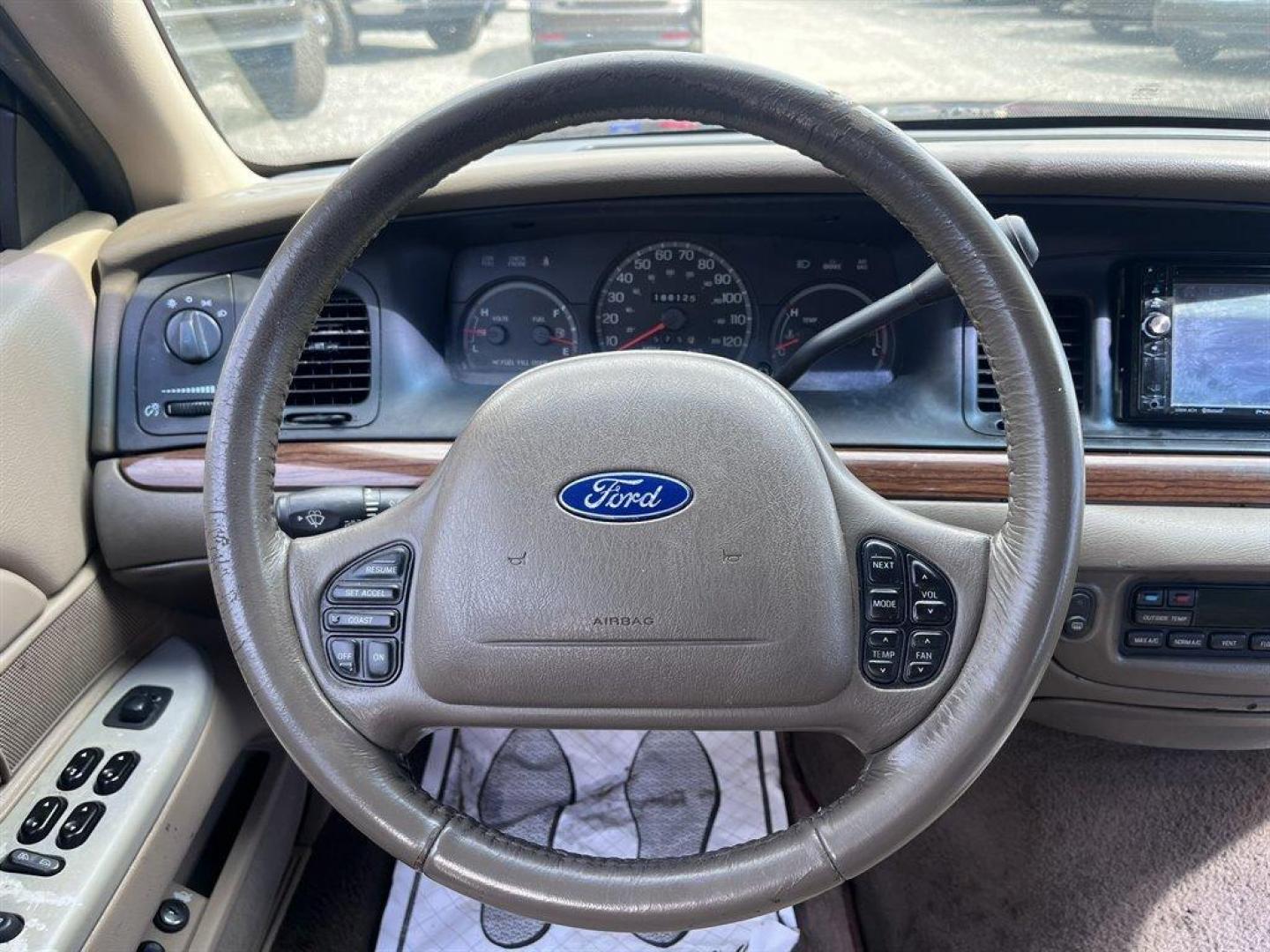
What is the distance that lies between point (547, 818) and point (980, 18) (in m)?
1.33

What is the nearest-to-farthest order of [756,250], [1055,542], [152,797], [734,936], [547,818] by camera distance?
[1055,542] < [152,797] < [756,250] < [734,936] < [547,818]

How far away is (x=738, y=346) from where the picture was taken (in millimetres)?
1359

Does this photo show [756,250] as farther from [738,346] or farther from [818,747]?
[818,747]

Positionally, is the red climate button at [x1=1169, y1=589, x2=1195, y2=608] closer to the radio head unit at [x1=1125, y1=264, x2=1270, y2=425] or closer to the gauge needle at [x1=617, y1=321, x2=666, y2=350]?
the radio head unit at [x1=1125, y1=264, x2=1270, y2=425]

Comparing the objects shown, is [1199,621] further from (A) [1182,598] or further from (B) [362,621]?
(B) [362,621]

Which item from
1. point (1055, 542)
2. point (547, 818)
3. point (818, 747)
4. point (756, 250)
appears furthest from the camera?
point (818, 747)

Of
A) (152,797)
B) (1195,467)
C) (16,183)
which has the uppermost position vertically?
(16,183)

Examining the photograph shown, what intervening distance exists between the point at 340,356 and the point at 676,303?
0.44 meters

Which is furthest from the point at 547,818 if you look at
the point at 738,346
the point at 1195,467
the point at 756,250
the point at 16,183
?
the point at 16,183

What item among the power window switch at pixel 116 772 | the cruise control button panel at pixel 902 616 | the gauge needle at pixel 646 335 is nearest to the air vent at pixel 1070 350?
the gauge needle at pixel 646 335

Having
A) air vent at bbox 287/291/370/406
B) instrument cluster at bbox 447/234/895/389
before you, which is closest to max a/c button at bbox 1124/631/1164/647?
instrument cluster at bbox 447/234/895/389

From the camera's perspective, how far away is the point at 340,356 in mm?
1329

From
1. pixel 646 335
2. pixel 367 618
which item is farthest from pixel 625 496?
pixel 646 335

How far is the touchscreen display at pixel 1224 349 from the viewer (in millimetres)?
1232
